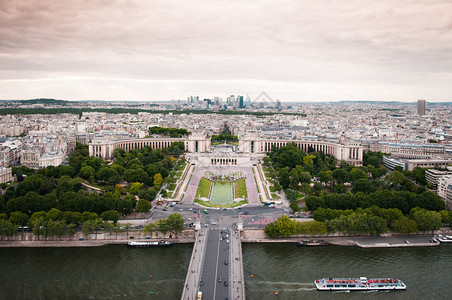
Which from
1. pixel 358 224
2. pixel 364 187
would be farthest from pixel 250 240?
pixel 364 187

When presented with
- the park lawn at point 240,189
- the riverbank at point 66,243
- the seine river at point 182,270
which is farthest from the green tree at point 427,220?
the riverbank at point 66,243

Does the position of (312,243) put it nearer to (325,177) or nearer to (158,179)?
(325,177)

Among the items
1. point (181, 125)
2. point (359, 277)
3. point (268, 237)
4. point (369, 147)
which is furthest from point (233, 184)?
point (181, 125)

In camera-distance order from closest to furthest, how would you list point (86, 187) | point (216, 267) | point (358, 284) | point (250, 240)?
1. point (358, 284)
2. point (216, 267)
3. point (250, 240)
4. point (86, 187)

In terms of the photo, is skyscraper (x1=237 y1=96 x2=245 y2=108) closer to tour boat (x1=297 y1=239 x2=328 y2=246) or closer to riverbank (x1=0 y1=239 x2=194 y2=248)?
tour boat (x1=297 y1=239 x2=328 y2=246)

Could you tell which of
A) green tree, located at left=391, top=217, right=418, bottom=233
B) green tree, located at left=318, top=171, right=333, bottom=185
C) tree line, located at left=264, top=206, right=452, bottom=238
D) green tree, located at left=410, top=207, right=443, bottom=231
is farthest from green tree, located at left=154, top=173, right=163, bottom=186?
green tree, located at left=410, top=207, right=443, bottom=231

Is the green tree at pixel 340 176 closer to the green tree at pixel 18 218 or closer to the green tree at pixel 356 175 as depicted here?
the green tree at pixel 356 175
